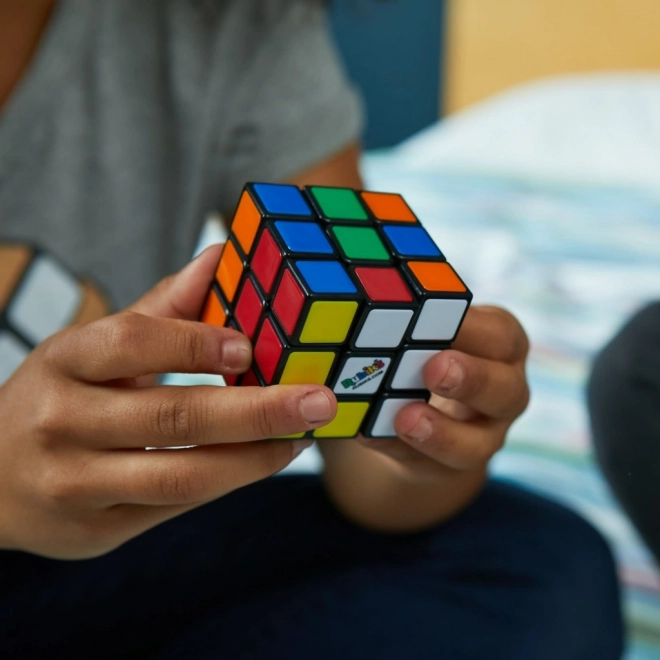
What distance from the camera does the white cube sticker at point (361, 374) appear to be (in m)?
0.47

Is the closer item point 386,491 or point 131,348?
point 131,348

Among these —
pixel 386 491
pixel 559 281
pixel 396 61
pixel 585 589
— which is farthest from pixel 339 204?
pixel 396 61

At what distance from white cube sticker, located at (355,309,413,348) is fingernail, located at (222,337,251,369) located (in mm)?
65

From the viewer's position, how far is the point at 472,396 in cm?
50

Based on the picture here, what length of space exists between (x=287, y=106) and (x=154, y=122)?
0.49 feet

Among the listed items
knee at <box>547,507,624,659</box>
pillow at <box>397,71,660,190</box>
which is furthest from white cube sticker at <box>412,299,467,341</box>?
pillow at <box>397,71,660,190</box>

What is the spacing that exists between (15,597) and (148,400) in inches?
11.6

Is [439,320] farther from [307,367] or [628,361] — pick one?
[628,361]

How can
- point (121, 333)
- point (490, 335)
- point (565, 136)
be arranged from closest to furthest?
point (121, 333) < point (490, 335) < point (565, 136)

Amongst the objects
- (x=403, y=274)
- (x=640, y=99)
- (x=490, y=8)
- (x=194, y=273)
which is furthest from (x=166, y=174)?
(x=490, y=8)

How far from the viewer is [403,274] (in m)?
0.47

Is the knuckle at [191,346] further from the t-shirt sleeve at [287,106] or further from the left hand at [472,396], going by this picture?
the t-shirt sleeve at [287,106]

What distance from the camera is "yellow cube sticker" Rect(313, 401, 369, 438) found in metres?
0.49

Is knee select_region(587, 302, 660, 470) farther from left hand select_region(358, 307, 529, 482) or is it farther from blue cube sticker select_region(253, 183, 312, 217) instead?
blue cube sticker select_region(253, 183, 312, 217)
